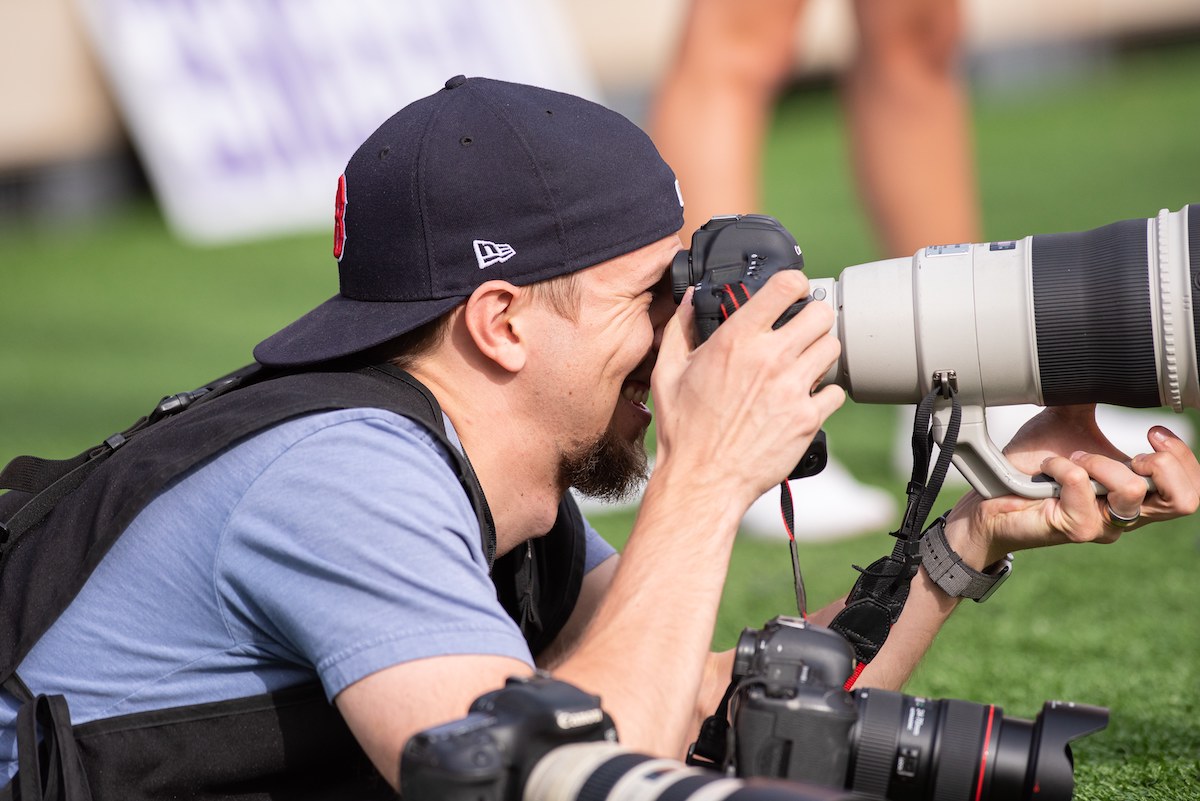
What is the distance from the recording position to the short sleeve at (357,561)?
1668 mm

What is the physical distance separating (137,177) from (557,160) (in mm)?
8466

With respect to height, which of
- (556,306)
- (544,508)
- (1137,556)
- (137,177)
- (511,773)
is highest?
(137,177)

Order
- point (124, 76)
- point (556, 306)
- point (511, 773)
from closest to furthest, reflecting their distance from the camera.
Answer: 1. point (511, 773)
2. point (556, 306)
3. point (124, 76)

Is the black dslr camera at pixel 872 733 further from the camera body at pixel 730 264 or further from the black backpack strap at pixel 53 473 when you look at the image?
the black backpack strap at pixel 53 473

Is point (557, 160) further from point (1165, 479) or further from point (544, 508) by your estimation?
point (1165, 479)

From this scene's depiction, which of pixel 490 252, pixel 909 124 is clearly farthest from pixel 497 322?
pixel 909 124

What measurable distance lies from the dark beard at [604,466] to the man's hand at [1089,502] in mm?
495

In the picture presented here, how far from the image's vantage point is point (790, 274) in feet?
6.37

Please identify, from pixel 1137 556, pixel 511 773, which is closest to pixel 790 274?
pixel 511 773

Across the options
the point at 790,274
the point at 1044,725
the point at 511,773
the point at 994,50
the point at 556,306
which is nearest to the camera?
the point at 511,773

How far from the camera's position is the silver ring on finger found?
A: 2.08 meters

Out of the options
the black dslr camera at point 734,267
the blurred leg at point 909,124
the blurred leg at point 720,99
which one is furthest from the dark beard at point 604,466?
the blurred leg at point 909,124

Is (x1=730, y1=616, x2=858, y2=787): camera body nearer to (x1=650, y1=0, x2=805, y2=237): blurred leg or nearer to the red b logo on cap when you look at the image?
the red b logo on cap

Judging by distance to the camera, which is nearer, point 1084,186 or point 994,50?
point 1084,186
